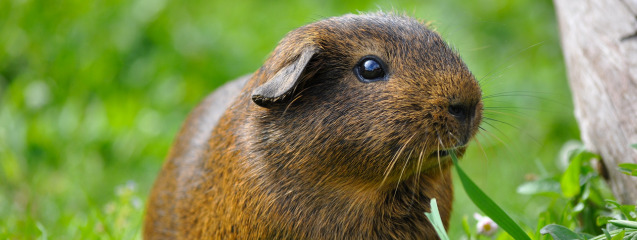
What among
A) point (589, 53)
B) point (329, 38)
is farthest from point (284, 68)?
point (589, 53)

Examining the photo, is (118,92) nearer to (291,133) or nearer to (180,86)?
(180,86)

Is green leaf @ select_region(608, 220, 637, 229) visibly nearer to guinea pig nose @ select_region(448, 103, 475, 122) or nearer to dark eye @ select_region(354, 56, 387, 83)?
guinea pig nose @ select_region(448, 103, 475, 122)

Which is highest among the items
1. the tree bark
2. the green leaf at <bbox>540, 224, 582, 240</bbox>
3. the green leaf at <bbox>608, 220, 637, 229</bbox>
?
the tree bark

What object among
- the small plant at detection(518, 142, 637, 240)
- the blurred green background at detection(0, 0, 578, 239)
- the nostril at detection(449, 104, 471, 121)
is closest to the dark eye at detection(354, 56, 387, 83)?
the nostril at detection(449, 104, 471, 121)

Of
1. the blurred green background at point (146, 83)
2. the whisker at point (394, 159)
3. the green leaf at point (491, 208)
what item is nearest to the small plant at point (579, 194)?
the green leaf at point (491, 208)

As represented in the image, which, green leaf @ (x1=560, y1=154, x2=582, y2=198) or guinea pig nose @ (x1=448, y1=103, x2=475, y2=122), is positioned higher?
guinea pig nose @ (x1=448, y1=103, x2=475, y2=122)

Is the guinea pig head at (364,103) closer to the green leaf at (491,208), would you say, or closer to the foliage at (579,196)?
the green leaf at (491,208)

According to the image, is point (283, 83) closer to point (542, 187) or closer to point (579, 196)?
point (542, 187)
